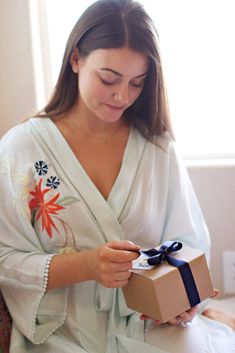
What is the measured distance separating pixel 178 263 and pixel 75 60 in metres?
0.56

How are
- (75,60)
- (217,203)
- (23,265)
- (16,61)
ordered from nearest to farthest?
(23,265) < (75,60) < (16,61) < (217,203)

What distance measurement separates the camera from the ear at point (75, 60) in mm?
1045

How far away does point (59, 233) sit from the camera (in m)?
0.99

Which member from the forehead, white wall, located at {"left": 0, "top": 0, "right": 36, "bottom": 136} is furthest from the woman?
white wall, located at {"left": 0, "top": 0, "right": 36, "bottom": 136}

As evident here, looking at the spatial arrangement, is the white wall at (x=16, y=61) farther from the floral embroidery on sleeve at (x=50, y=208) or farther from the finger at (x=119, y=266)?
the finger at (x=119, y=266)

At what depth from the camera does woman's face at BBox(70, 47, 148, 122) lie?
37.9 inches

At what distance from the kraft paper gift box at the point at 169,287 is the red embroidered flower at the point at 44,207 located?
9.6 inches

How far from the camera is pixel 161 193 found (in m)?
1.12

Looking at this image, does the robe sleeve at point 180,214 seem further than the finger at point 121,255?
Yes

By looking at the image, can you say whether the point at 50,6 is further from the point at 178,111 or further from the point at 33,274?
the point at 33,274

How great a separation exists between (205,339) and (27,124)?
0.69 metres

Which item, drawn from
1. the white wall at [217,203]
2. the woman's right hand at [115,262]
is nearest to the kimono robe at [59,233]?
the woman's right hand at [115,262]

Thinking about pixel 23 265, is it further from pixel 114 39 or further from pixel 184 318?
pixel 114 39

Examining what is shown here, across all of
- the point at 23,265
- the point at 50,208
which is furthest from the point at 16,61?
the point at 23,265
